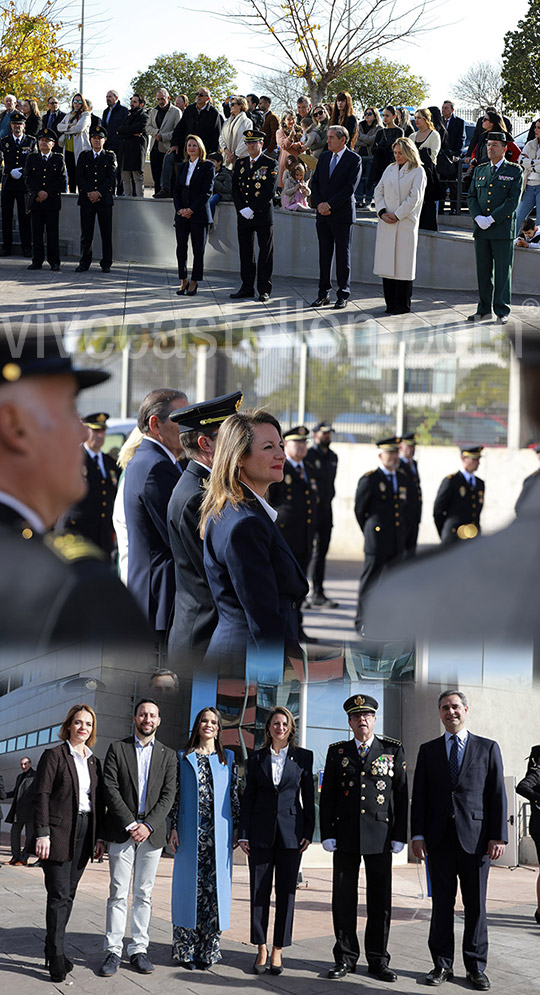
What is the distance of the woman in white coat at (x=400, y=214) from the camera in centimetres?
688

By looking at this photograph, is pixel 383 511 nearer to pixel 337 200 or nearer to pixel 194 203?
pixel 337 200

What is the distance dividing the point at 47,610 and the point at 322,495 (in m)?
1.22

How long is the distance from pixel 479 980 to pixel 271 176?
562 centimetres

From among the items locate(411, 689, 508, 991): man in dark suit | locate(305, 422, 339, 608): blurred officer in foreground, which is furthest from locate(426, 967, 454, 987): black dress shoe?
locate(305, 422, 339, 608): blurred officer in foreground

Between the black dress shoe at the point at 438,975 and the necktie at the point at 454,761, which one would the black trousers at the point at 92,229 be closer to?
the necktie at the point at 454,761

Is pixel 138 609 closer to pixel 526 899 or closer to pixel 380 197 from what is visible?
pixel 526 899

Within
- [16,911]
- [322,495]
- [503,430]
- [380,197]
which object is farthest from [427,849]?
[380,197]

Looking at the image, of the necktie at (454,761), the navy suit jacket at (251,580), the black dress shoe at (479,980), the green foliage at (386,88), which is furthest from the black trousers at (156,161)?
the green foliage at (386,88)

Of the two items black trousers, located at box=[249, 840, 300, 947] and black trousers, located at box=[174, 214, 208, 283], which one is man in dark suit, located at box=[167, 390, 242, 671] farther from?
black trousers, located at box=[174, 214, 208, 283]

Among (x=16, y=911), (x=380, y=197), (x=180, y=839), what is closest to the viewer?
(x=180, y=839)

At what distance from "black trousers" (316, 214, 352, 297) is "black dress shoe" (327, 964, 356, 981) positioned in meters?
4.62

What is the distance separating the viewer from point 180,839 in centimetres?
402

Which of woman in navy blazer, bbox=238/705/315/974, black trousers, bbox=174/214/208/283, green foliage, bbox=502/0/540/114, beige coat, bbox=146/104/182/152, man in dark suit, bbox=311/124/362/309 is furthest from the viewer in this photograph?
green foliage, bbox=502/0/540/114

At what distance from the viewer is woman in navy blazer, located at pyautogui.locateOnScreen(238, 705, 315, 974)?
3914 millimetres
